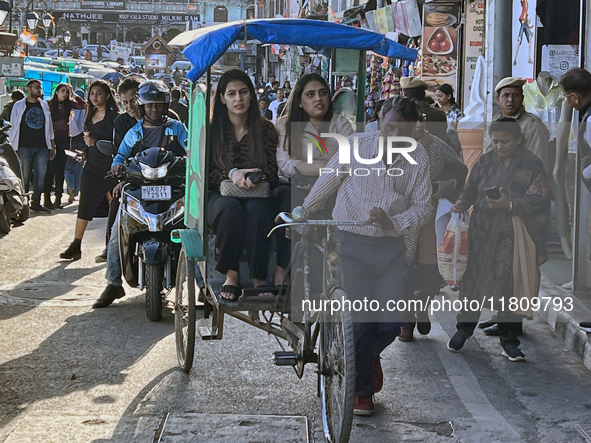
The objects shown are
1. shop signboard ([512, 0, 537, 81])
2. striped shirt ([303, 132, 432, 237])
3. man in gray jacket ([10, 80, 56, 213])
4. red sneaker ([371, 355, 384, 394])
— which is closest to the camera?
striped shirt ([303, 132, 432, 237])

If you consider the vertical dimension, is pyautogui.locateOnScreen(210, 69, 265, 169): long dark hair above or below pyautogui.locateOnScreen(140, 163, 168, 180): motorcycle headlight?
above

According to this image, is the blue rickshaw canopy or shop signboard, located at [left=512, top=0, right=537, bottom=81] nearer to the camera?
the blue rickshaw canopy

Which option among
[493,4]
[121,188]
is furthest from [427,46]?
[121,188]

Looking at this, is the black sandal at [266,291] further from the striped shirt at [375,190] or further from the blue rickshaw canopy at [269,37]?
the blue rickshaw canopy at [269,37]

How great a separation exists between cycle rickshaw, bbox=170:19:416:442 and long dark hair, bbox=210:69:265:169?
0.13 meters

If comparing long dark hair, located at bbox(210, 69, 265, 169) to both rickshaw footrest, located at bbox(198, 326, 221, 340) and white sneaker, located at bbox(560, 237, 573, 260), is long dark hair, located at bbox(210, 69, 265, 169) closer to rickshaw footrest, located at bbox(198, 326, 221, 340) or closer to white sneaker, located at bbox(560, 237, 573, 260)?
rickshaw footrest, located at bbox(198, 326, 221, 340)

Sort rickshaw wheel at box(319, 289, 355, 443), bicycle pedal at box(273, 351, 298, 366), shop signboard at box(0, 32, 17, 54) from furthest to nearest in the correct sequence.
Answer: shop signboard at box(0, 32, 17, 54) → bicycle pedal at box(273, 351, 298, 366) → rickshaw wheel at box(319, 289, 355, 443)

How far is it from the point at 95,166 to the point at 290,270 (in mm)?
4786

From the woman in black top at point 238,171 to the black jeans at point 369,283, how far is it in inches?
24.8

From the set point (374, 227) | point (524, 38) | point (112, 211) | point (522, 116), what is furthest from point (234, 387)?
point (524, 38)

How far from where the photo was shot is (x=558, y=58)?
10.8 m

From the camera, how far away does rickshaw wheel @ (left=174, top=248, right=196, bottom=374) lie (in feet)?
18.2

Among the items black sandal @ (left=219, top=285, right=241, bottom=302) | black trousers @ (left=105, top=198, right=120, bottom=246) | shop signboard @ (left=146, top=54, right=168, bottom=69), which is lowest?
black sandal @ (left=219, top=285, right=241, bottom=302)

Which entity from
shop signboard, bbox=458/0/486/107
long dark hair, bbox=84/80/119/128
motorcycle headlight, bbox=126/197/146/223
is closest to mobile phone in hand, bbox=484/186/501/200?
motorcycle headlight, bbox=126/197/146/223
